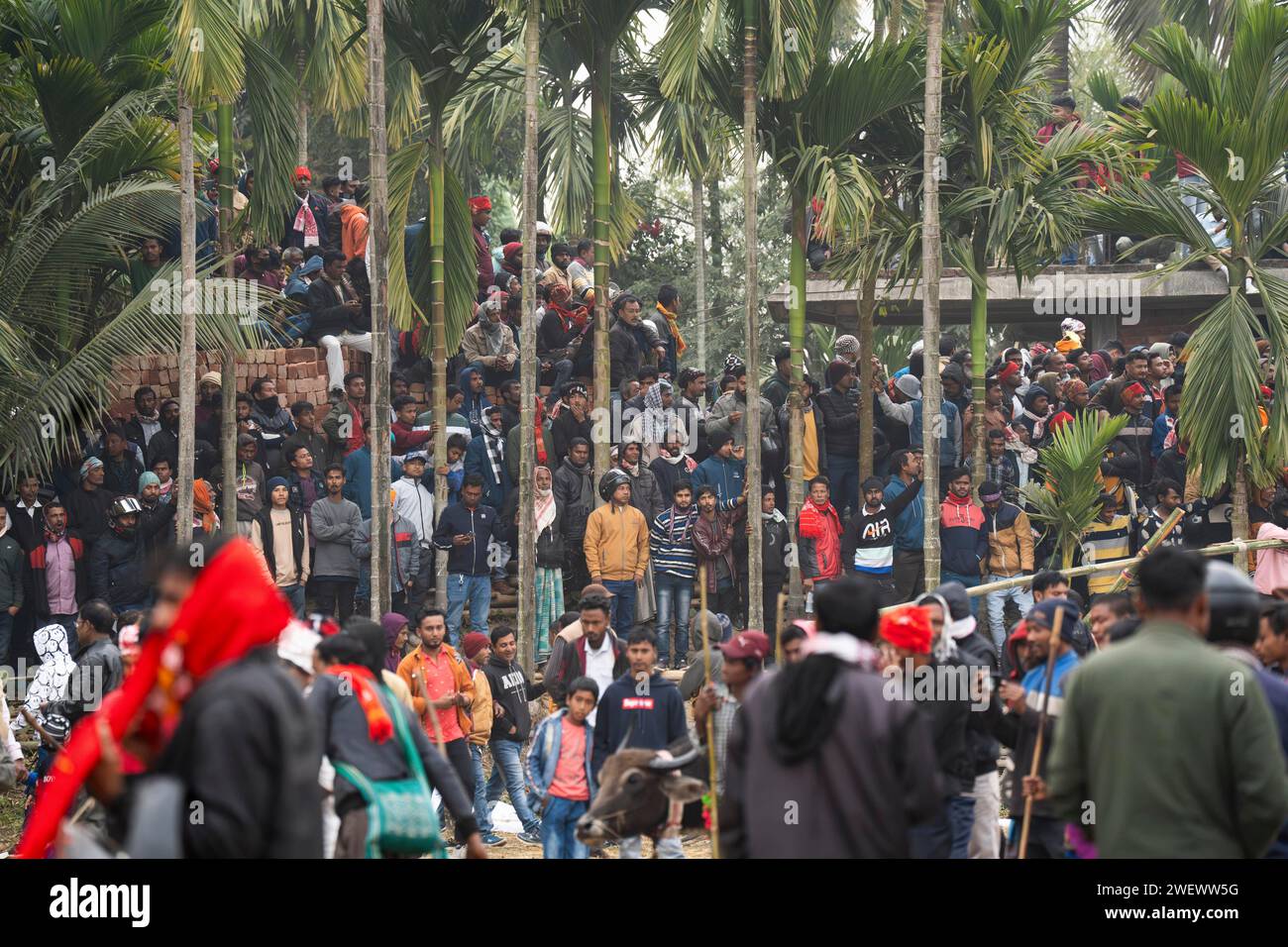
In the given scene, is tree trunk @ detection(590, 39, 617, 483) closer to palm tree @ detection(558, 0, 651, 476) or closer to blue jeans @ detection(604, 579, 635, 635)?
palm tree @ detection(558, 0, 651, 476)

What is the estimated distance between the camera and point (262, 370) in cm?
1788

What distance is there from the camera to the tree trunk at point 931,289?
14898 millimetres

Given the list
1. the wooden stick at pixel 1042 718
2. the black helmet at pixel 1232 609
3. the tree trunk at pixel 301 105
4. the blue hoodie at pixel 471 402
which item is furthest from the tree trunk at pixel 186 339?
the black helmet at pixel 1232 609

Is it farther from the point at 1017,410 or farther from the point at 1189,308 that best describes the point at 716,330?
the point at 1017,410

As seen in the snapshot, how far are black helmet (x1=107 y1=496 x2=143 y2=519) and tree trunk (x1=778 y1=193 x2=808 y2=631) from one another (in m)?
5.72

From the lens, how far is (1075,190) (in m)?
16.7

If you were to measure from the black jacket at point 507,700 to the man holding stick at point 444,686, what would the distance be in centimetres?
30

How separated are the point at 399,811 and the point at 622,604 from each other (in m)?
9.09

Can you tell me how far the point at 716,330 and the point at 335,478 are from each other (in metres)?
14.6

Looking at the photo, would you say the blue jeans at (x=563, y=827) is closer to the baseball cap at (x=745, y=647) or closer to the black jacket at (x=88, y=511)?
the baseball cap at (x=745, y=647)

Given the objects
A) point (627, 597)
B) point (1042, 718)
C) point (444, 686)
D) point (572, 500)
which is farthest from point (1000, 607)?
point (1042, 718)

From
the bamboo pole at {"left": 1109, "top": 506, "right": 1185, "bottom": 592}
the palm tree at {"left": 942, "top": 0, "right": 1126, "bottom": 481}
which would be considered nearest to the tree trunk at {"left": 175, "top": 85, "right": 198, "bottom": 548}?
the palm tree at {"left": 942, "top": 0, "right": 1126, "bottom": 481}

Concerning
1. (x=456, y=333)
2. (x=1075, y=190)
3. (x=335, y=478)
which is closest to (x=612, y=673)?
(x=335, y=478)

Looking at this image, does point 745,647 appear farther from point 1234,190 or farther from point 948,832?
point 1234,190
